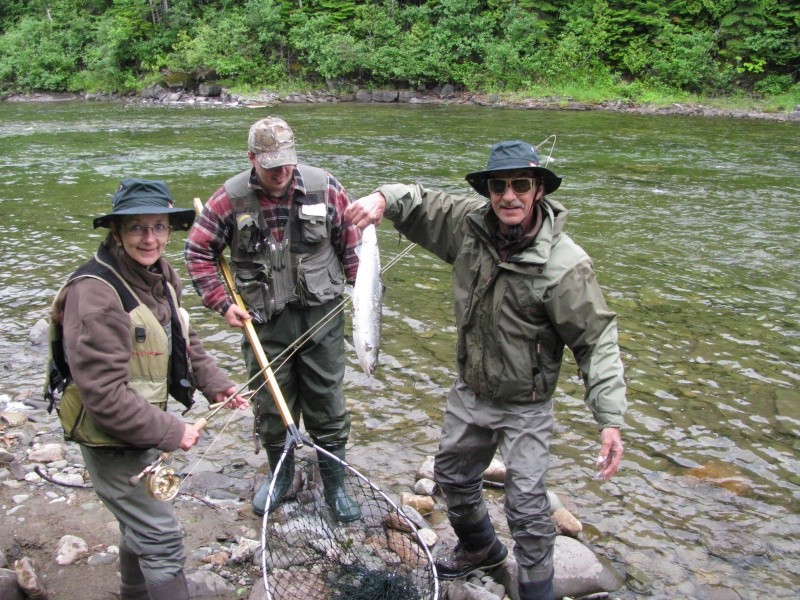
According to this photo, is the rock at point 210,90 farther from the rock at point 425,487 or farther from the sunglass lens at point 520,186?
the sunglass lens at point 520,186

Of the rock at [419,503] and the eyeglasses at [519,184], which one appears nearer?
the eyeglasses at [519,184]

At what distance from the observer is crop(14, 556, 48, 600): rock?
377 centimetres

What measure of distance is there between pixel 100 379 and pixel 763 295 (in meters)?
8.60

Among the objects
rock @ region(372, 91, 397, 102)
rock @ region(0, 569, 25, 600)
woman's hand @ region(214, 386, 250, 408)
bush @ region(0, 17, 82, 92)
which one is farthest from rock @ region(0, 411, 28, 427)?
bush @ region(0, 17, 82, 92)

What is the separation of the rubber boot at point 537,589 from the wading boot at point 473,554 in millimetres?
505

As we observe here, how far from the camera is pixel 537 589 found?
361 centimetres

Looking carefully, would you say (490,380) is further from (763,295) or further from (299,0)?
(299,0)

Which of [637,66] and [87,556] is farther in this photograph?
[637,66]

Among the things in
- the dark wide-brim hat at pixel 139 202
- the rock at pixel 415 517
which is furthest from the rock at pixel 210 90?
the dark wide-brim hat at pixel 139 202

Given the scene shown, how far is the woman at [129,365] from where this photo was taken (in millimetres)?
2969

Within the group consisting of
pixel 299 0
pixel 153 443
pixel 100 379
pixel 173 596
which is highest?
pixel 299 0

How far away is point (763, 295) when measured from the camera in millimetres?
9281

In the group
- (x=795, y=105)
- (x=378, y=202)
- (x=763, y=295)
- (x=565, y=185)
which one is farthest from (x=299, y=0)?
(x=378, y=202)

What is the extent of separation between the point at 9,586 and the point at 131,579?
703 mm
